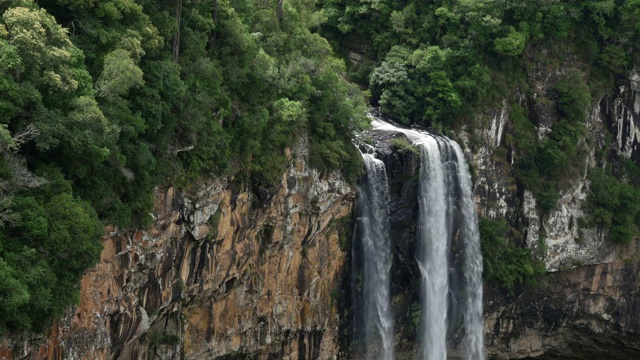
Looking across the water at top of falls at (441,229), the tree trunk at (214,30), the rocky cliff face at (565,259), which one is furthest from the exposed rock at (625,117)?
the tree trunk at (214,30)

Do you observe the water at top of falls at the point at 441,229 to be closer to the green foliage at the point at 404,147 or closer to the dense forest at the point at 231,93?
the green foliage at the point at 404,147

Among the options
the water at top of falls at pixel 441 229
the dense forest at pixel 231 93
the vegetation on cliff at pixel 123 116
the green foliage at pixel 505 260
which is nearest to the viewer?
the vegetation on cliff at pixel 123 116

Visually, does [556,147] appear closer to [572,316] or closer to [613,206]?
[613,206]

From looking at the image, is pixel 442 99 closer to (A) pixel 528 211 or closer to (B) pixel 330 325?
Result: (A) pixel 528 211

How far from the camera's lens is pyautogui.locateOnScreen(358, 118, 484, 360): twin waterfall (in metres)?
28.3

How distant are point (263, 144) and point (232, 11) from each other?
383 cm

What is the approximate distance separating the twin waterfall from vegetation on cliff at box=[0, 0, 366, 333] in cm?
298

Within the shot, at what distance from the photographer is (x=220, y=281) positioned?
22.8m

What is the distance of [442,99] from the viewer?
31.3 metres

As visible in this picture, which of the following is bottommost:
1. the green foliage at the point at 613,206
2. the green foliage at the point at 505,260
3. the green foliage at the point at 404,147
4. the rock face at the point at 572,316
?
the rock face at the point at 572,316

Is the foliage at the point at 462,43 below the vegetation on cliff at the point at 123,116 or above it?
above

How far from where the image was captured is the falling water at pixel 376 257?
91.9ft

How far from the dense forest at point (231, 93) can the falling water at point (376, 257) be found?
1.47 metres

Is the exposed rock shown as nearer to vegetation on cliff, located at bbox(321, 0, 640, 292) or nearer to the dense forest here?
vegetation on cliff, located at bbox(321, 0, 640, 292)
